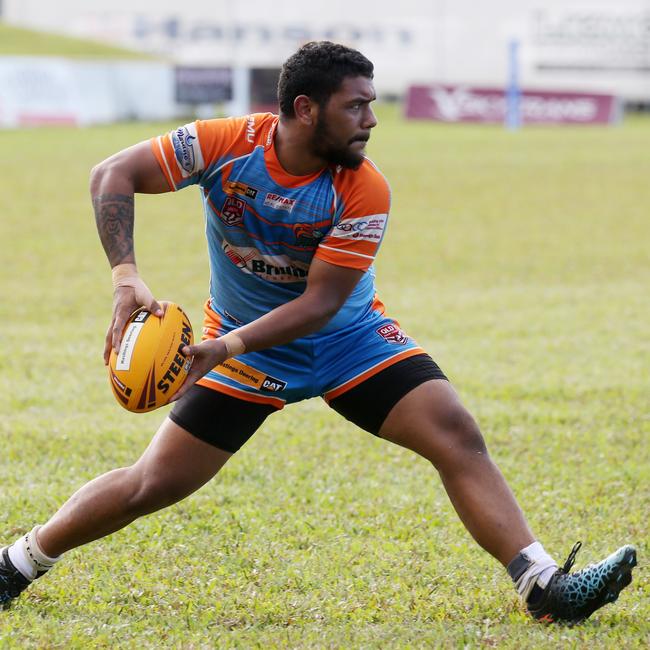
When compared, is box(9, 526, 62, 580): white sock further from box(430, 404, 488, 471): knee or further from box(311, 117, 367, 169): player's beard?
box(311, 117, 367, 169): player's beard

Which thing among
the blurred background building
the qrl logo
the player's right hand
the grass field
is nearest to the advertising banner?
the blurred background building

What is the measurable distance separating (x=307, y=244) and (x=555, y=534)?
2.08 metres

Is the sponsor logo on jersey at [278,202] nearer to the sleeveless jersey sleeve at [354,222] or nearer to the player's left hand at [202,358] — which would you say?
the sleeveless jersey sleeve at [354,222]

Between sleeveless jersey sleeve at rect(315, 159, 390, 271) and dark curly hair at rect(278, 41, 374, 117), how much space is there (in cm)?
32

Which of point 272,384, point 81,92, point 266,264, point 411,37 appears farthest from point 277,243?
point 411,37

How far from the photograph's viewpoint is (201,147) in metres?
4.64

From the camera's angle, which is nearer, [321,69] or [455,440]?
[321,69]

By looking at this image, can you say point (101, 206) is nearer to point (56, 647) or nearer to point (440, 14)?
point (56, 647)

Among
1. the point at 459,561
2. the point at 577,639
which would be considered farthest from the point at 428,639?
the point at 459,561

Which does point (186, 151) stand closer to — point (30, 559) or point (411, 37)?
point (30, 559)

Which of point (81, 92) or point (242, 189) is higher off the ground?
point (242, 189)

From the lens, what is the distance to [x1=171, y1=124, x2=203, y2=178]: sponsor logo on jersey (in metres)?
4.63

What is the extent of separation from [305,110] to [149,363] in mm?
1072

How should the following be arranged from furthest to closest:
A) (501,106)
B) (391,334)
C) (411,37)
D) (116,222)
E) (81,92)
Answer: (411,37)
(501,106)
(81,92)
(391,334)
(116,222)
